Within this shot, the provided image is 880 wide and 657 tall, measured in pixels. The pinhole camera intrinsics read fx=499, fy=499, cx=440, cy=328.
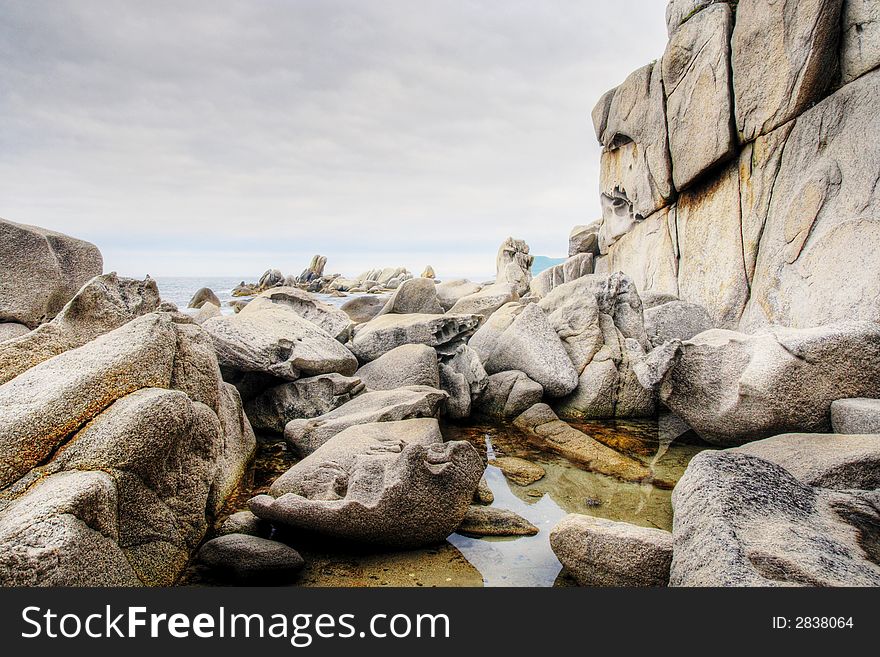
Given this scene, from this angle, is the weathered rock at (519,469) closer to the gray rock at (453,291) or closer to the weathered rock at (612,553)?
the weathered rock at (612,553)

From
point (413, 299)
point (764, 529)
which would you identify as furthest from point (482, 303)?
point (764, 529)

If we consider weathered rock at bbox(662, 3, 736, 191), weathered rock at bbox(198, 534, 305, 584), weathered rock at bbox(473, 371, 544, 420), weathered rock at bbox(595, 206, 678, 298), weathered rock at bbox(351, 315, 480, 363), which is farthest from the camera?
weathered rock at bbox(595, 206, 678, 298)

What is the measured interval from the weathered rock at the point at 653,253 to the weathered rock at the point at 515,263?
6.36m

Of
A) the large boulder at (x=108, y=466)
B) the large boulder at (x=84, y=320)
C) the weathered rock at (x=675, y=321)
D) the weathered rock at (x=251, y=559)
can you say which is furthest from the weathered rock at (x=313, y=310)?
the weathered rock at (x=251, y=559)

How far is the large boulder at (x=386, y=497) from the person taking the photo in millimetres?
3768

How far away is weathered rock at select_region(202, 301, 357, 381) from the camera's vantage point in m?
6.81

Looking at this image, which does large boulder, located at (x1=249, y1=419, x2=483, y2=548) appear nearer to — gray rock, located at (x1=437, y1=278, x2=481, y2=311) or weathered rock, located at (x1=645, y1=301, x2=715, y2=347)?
weathered rock, located at (x1=645, y1=301, x2=715, y2=347)

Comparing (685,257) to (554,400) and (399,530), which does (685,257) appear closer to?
(554,400)

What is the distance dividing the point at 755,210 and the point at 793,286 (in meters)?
2.37

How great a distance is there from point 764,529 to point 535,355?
18.5 ft

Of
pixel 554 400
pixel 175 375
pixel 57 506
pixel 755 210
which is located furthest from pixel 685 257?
pixel 57 506

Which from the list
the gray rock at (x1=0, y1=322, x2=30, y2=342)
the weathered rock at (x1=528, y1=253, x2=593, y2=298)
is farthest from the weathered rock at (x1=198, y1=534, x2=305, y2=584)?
the weathered rock at (x1=528, y1=253, x2=593, y2=298)

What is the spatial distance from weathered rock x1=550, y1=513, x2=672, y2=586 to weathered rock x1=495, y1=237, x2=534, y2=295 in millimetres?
20586

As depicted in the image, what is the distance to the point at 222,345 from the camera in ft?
22.1
